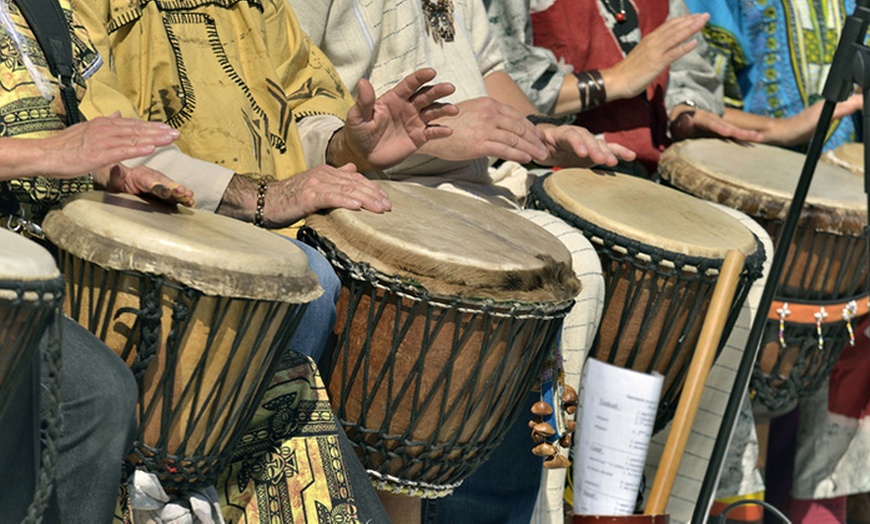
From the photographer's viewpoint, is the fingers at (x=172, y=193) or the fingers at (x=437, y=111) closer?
the fingers at (x=172, y=193)

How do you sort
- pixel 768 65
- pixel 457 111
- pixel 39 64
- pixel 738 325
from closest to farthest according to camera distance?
pixel 39 64, pixel 457 111, pixel 738 325, pixel 768 65

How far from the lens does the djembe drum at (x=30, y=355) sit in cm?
165

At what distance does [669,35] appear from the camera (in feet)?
12.8

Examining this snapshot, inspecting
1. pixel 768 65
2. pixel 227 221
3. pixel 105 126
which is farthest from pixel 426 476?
pixel 768 65

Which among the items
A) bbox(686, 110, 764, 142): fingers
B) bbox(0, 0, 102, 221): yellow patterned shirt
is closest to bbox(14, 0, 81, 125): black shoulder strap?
bbox(0, 0, 102, 221): yellow patterned shirt

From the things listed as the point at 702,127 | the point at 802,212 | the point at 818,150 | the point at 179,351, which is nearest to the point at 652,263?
the point at 818,150

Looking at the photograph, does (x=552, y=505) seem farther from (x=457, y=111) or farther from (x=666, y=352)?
(x=457, y=111)

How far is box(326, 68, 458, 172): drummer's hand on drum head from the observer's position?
2.86m

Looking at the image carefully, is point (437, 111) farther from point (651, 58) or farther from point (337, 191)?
point (651, 58)

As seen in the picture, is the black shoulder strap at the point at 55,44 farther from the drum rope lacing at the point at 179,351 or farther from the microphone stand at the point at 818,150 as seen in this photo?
the microphone stand at the point at 818,150

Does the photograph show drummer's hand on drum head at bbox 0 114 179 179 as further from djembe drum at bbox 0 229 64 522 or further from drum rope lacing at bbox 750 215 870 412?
drum rope lacing at bbox 750 215 870 412

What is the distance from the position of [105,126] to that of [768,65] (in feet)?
10.0

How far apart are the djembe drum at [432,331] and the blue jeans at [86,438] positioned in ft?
2.13

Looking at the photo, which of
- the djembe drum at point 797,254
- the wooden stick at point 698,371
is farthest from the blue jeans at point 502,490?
the djembe drum at point 797,254
